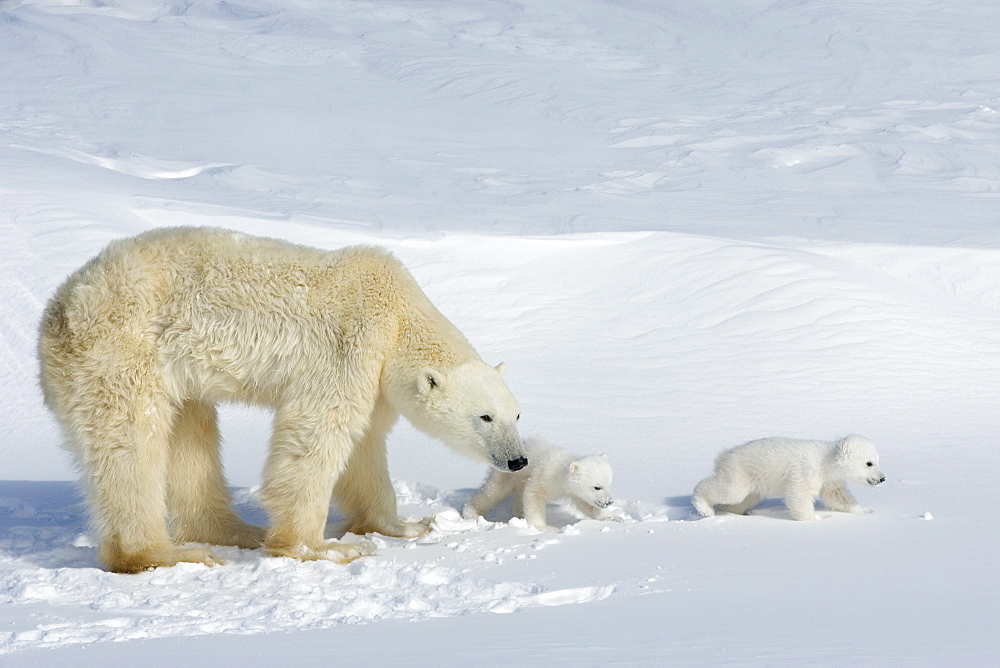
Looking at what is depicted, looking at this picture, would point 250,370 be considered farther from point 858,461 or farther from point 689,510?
point 858,461

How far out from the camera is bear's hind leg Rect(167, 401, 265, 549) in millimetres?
5004

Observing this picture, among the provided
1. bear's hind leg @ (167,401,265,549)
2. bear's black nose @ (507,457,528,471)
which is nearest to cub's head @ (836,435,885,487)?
bear's black nose @ (507,457,528,471)

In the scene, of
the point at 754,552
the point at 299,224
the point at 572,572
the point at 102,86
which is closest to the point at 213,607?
the point at 572,572

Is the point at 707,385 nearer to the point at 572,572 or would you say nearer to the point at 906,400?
the point at 906,400

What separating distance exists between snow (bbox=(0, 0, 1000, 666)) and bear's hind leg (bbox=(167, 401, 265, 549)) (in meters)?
0.19

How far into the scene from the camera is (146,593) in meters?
4.00

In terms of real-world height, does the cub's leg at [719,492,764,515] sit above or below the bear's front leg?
below

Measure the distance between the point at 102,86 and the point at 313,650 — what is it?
21.3 meters

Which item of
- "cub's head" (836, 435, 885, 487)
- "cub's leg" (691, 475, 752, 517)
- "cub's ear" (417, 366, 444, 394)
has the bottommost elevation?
"cub's leg" (691, 475, 752, 517)

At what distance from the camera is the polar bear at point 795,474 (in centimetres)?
507

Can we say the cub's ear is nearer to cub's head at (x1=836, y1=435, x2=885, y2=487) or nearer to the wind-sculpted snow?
the wind-sculpted snow

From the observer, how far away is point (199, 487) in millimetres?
5055

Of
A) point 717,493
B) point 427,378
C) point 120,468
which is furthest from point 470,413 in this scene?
point 120,468

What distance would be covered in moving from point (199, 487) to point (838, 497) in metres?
3.22
